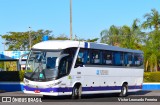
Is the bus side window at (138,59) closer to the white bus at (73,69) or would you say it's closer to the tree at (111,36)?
the white bus at (73,69)

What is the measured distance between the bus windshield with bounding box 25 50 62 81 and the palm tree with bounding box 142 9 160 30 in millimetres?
37458

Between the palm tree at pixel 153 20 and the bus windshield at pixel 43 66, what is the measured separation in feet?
123

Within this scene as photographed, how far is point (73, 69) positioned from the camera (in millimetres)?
21141

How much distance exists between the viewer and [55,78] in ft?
66.0

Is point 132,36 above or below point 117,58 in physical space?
above

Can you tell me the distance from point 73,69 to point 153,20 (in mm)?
37076

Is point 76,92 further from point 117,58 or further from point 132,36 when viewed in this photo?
point 132,36

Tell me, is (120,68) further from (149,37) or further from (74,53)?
(149,37)

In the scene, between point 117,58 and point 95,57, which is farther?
point 117,58

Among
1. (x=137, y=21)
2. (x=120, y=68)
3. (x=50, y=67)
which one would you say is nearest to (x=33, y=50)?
(x=50, y=67)

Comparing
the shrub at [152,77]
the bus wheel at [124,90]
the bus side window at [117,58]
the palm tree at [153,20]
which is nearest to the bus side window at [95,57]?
the bus side window at [117,58]

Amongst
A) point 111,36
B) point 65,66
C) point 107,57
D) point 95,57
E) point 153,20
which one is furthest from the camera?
point 111,36

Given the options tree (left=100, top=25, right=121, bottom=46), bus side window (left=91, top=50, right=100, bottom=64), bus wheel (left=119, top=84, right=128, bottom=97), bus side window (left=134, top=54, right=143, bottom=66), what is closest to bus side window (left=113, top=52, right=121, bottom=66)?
bus wheel (left=119, top=84, right=128, bottom=97)

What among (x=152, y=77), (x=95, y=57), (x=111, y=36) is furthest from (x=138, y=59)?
(x=111, y=36)
